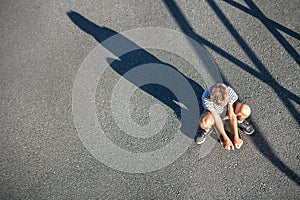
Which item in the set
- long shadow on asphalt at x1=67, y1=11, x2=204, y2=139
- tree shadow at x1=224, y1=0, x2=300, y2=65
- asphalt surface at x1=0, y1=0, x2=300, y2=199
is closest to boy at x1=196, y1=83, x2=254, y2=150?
asphalt surface at x1=0, y1=0, x2=300, y2=199

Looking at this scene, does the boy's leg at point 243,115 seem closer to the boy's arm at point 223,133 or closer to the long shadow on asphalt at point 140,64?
the boy's arm at point 223,133

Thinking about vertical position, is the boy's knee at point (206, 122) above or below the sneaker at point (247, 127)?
below

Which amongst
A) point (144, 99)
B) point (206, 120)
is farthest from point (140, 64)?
point (206, 120)

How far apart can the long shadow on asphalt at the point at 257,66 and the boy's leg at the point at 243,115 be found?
138mm

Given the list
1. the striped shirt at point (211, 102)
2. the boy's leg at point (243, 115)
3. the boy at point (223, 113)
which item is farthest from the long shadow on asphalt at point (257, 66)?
the striped shirt at point (211, 102)

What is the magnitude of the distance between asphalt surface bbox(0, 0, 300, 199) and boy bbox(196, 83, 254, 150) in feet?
0.48

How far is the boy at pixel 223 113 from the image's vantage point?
366cm

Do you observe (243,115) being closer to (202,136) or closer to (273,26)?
(202,136)

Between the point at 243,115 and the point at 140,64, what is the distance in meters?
1.66

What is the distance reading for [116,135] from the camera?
A: 14.8 feet

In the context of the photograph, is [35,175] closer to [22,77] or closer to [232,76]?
[22,77]

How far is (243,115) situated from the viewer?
13.3ft

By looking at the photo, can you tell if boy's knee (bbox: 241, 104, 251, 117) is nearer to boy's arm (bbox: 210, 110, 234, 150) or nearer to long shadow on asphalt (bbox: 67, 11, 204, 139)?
boy's arm (bbox: 210, 110, 234, 150)

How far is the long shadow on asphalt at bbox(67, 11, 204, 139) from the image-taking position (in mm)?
4438
